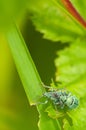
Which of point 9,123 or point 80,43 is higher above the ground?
point 80,43

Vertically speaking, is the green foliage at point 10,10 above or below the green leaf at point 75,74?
above

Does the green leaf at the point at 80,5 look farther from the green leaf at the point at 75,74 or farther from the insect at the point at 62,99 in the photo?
the insect at the point at 62,99

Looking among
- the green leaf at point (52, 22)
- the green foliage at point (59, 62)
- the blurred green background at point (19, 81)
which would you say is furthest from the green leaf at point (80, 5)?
the blurred green background at point (19, 81)

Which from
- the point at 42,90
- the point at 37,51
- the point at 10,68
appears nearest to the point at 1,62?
the point at 10,68

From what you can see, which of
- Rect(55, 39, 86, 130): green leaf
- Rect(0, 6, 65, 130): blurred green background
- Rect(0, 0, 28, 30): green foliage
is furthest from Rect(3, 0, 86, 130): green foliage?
Rect(0, 0, 28, 30): green foliage

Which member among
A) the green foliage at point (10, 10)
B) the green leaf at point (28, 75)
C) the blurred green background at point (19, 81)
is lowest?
the blurred green background at point (19, 81)

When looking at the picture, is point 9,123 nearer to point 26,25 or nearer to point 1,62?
point 1,62

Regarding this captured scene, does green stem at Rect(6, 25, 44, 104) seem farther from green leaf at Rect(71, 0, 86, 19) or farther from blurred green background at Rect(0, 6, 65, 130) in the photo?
green leaf at Rect(71, 0, 86, 19)

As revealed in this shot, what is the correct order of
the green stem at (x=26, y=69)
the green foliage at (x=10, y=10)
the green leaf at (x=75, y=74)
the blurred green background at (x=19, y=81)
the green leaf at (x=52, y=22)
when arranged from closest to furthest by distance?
the green foliage at (x=10, y=10)
the green stem at (x=26, y=69)
the green leaf at (x=75, y=74)
the blurred green background at (x=19, y=81)
the green leaf at (x=52, y=22)
